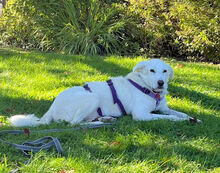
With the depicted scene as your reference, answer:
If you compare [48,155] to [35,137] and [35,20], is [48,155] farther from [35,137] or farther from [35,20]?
[35,20]

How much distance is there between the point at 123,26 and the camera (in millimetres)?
10539

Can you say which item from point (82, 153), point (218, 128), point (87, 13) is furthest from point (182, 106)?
point (87, 13)

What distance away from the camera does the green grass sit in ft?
9.64

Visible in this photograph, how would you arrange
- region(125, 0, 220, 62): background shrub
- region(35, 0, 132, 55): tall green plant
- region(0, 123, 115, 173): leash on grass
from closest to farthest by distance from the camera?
region(0, 123, 115, 173): leash on grass
region(125, 0, 220, 62): background shrub
region(35, 0, 132, 55): tall green plant

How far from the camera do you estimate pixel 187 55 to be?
34.4ft

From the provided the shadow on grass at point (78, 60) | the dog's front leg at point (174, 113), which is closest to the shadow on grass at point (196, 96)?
the dog's front leg at point (174, 113)

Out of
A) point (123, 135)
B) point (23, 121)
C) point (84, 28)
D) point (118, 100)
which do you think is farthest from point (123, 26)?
point (123, 135)

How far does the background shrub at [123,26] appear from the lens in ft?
30.2

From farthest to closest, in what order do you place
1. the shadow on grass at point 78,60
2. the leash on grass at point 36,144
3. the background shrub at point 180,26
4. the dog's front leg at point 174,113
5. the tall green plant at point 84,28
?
the tall green plant at point 84,28
the background shrub at point 180,26
the shadow on grass at point 78,60
the dog's front leg at point 174,113
the leash on grass at point 36,144

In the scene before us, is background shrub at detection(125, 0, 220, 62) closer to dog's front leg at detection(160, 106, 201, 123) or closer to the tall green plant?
the tall green plant

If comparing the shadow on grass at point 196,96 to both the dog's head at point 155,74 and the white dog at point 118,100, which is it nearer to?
the white dog at point 118,100

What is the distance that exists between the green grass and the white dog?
0.20 meters

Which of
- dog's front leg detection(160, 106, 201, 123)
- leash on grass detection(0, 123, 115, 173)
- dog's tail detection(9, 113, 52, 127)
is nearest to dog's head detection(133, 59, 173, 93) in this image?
dog's front leg detection(160, 106, 201, 123)

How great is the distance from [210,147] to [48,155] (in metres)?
1.72
